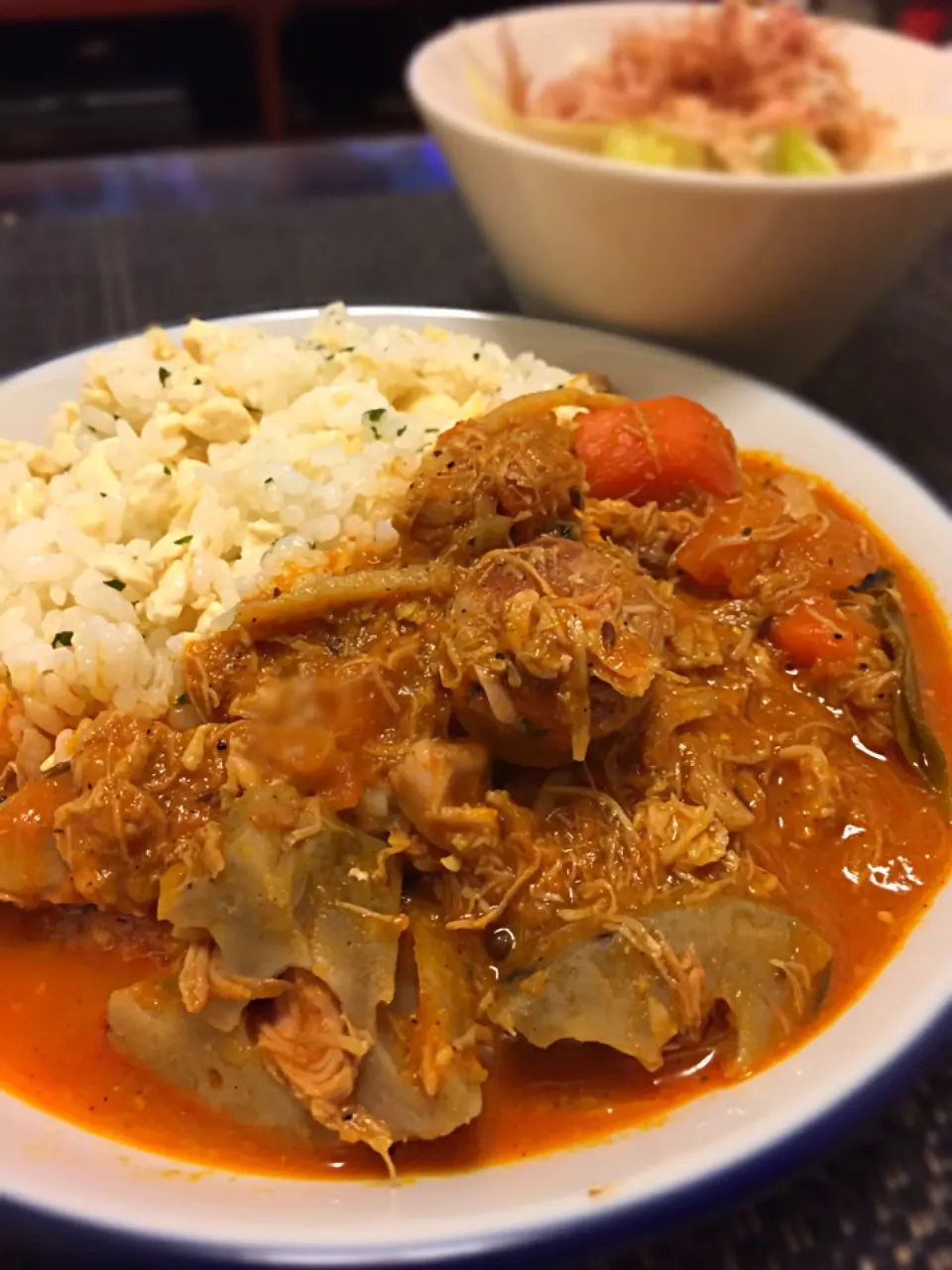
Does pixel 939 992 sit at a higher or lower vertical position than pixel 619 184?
lower

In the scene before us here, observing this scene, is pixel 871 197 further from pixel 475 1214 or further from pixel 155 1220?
pixel 155 1220

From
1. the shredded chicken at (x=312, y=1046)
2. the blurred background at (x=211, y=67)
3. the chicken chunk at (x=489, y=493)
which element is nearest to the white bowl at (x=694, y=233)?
the chicken chunk at (x=489, y=493)

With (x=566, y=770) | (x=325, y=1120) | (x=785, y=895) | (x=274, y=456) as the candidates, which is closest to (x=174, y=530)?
(x=274, y=456)

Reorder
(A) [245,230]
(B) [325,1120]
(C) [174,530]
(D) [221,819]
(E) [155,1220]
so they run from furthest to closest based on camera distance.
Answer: (A) [245,230] → (C) [174,530] → (D) [221,819] → (B) [325,1120] → (E) [155,1220]

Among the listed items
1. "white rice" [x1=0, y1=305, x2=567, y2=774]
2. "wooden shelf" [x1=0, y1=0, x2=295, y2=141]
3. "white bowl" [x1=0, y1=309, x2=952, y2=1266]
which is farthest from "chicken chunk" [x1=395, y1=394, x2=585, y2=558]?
"wooden shelf" [x1=0, y1=0, x2=295, y2=141]

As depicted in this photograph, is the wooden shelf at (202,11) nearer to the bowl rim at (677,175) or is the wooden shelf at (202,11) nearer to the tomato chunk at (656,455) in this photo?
the bowl rim at (677,175)

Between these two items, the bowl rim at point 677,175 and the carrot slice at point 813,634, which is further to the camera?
the bowl rim at point 677,175

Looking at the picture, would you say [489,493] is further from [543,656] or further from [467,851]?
[467,851]

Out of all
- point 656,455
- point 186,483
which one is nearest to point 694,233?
point 656,455
